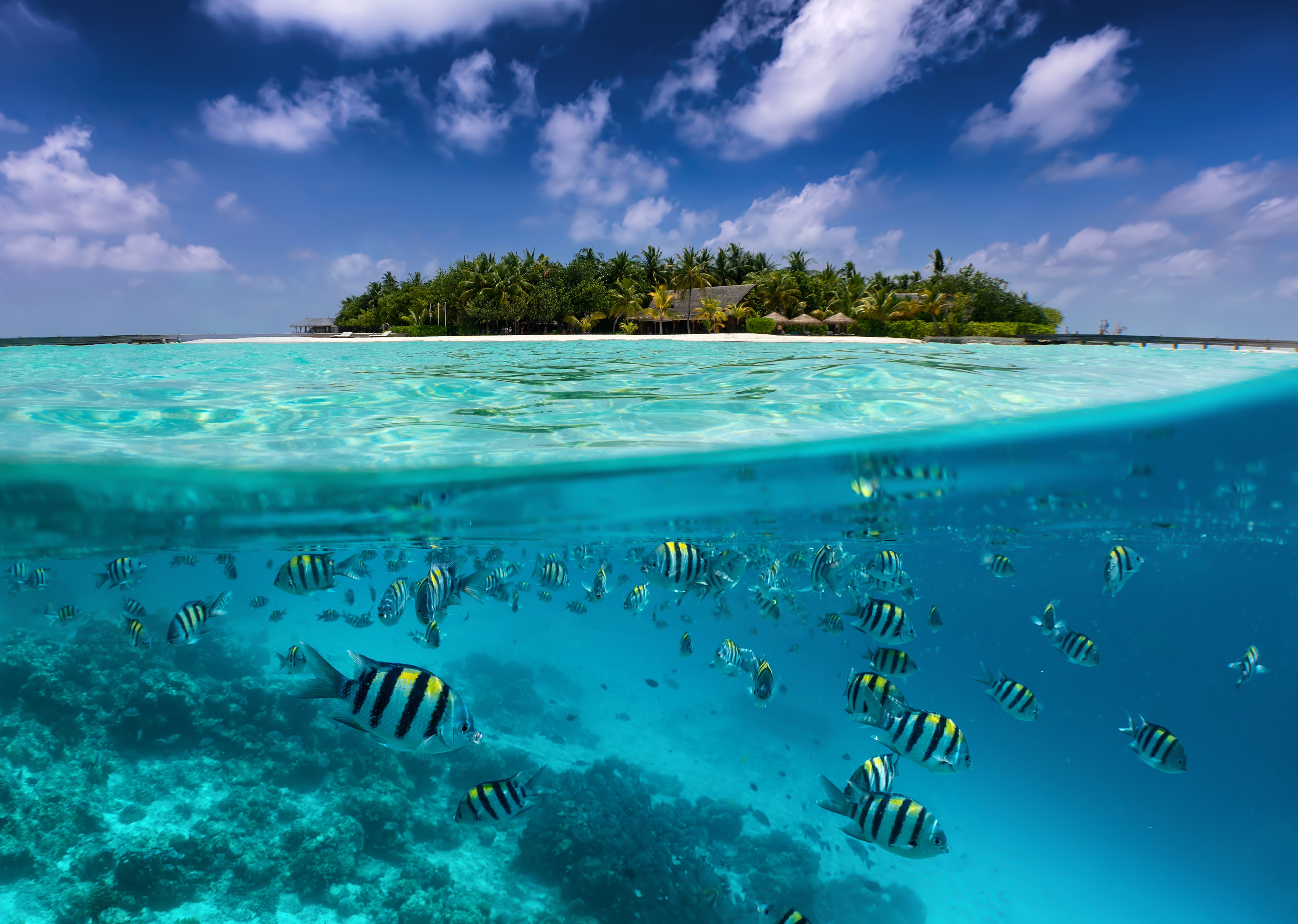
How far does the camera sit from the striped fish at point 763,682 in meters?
6.25

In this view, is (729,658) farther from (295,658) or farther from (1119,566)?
(295,658)

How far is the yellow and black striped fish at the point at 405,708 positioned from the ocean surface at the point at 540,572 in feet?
0.05

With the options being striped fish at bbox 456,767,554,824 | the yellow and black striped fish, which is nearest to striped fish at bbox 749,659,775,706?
striped fish at bbox 456,767,554,824

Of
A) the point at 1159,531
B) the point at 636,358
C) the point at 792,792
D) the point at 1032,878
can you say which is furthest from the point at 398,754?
the point at 1159,531

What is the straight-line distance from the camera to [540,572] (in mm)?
7625

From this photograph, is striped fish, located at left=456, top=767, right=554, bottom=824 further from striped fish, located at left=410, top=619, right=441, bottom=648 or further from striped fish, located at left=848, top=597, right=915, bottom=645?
striped fish, located at left=848, top=597, right=915, bottom=645

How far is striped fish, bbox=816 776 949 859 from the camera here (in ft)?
13.7

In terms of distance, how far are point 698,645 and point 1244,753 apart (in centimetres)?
4700

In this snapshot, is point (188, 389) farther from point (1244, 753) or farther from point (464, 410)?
point (1244, 753)

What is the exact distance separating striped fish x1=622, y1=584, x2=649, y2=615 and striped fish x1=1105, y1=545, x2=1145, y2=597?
4.83 meters

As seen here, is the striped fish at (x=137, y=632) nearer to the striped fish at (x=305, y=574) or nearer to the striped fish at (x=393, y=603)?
the striped fish at (x=393, y=603)

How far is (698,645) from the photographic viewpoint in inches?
1503

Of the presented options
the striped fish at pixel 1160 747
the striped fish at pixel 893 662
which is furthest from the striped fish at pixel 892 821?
the striped fish at pixel 1160 747

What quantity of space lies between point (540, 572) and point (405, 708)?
15.4 ft
